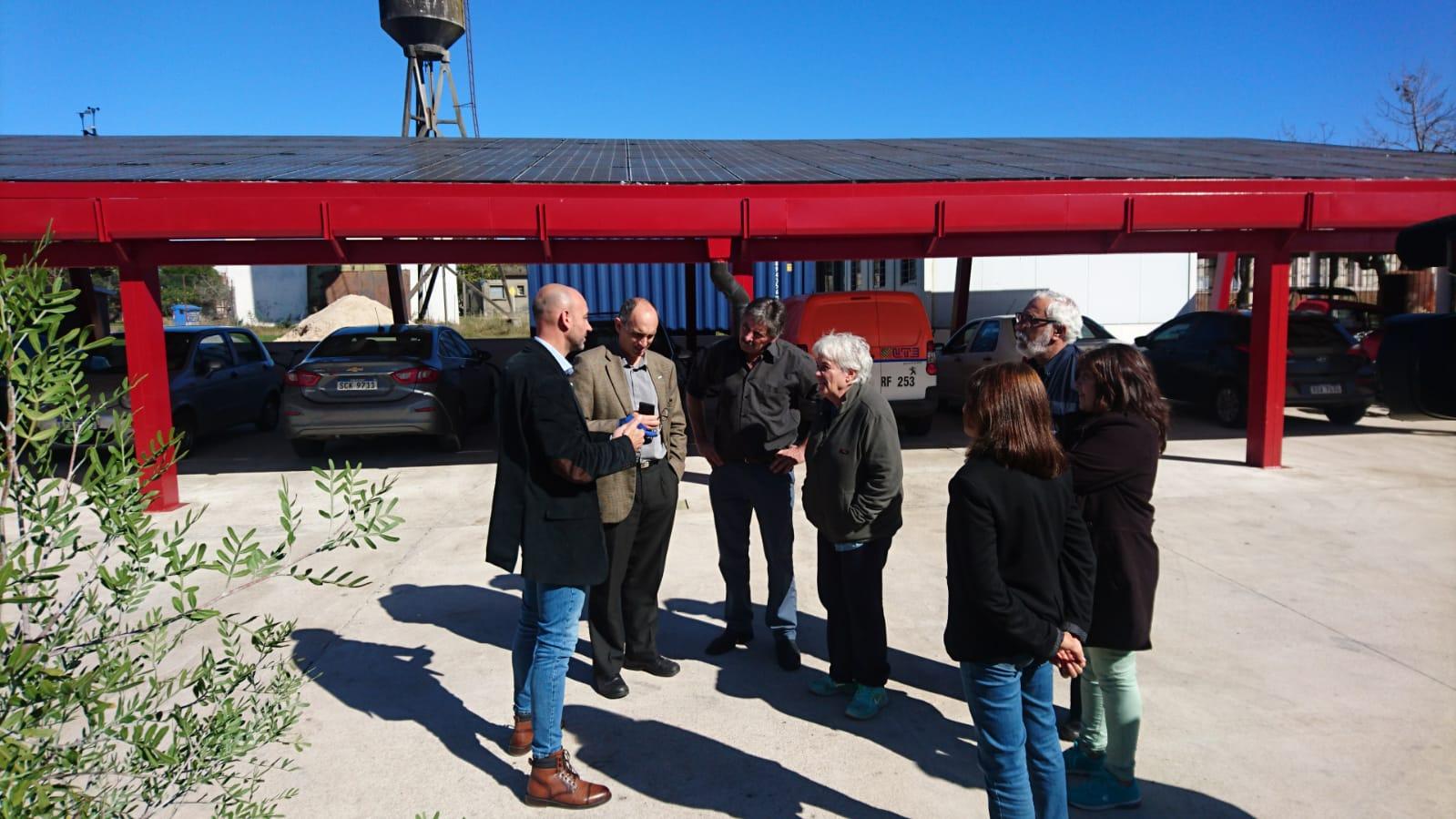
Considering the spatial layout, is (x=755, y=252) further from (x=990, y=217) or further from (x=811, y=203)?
(x=990, y=217)

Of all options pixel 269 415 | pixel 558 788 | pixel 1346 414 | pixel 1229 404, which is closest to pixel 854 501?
pixel 558 788

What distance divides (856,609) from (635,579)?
1.07 m

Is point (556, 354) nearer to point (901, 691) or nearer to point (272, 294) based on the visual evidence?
point (901, 691)

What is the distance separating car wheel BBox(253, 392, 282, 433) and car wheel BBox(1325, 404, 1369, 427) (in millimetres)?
13676

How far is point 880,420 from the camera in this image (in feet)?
11.7

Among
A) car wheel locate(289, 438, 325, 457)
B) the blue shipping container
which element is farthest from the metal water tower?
car wheel locate(289, 438, 325, 457)

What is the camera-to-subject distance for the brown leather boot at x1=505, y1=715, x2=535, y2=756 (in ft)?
11.5

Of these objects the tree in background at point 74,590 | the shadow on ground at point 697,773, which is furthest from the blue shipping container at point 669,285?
the tree in background at point 74,590

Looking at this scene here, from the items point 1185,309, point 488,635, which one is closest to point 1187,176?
point 488,635

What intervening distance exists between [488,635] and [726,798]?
Result: 2.08 meters

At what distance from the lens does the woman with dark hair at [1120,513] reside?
2.89 metres

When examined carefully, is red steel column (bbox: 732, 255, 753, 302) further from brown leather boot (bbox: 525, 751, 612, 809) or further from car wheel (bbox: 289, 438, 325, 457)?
brown leather boot (bbox: 525, 751, 612, 809)

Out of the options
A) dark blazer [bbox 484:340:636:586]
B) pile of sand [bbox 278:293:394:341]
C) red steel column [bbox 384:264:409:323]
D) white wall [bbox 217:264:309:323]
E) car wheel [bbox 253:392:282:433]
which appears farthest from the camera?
white wall [bbox 217:264:309:323]

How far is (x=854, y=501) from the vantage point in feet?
11.6
